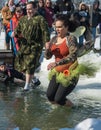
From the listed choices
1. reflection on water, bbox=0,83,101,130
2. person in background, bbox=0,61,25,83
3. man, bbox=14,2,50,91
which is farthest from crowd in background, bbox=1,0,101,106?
reflection on water, bbox=0,83,101,130

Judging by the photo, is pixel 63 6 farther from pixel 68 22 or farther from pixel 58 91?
pixel 58 91

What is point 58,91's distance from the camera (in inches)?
270

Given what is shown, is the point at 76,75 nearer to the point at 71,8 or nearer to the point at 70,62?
the point at 70,62

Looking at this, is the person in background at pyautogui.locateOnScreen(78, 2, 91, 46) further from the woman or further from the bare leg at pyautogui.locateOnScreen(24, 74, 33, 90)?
the woman

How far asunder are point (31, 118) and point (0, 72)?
3519 millimetres

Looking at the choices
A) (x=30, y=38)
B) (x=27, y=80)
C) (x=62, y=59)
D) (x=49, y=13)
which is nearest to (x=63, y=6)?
(x=49, y=13)

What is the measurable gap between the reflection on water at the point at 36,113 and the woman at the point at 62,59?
31 centimetres

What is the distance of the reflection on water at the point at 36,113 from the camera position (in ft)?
20.7

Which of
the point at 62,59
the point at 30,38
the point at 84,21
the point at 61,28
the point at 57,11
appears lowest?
the point at 84,21

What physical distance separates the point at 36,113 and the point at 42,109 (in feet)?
1.05

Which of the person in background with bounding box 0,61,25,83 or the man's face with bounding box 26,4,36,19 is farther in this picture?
the person in background with bounding box 0,61,25,83

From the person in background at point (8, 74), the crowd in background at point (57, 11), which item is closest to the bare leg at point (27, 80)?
the person in background at point (8, 74)

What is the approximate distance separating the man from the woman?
165 cm

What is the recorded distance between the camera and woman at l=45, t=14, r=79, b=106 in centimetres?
669
